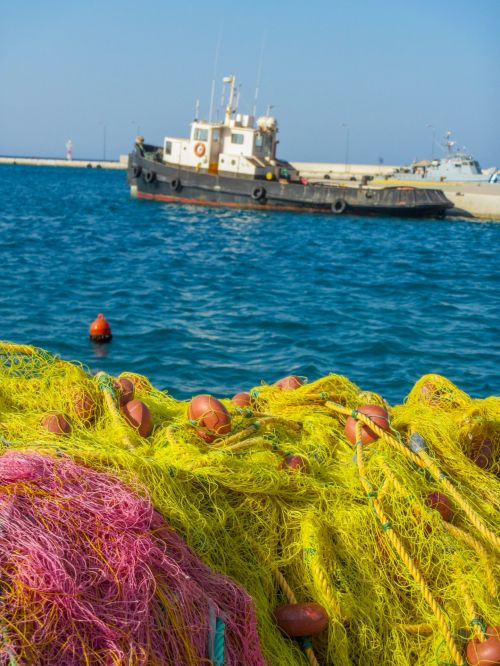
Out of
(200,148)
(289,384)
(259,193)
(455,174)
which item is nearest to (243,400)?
(289,384)

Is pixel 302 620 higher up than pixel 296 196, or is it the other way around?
pixel 302 620

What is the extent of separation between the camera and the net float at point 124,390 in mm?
4004

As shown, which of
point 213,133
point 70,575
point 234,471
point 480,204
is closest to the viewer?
point 70,575

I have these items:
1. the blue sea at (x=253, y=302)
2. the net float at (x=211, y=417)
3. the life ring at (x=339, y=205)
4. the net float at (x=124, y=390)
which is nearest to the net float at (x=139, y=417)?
the net float at (x=124, y=390)

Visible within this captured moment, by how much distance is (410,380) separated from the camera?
9.59 meters

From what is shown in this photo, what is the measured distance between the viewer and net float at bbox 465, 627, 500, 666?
2.59 m

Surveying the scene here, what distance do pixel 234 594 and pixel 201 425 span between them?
1.27m

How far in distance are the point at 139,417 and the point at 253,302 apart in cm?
1101

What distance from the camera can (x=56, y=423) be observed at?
3486mm

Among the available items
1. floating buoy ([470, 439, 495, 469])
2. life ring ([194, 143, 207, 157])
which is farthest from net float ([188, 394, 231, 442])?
life ring ([194, 143, 207, 157])

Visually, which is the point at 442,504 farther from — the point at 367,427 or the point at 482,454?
the point at 482,454

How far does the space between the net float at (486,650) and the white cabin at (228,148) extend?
34.3m

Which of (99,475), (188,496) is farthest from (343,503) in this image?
(99,475)

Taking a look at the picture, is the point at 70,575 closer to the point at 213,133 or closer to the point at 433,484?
the point at 433,484
